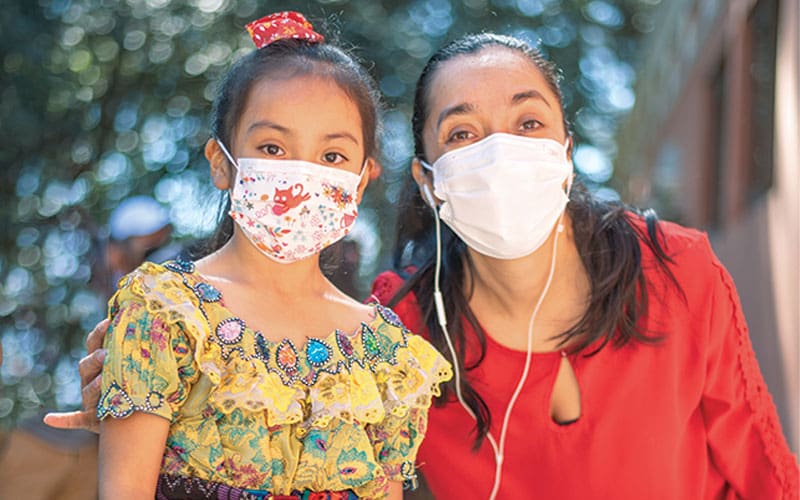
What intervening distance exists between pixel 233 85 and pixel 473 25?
24.5 feet

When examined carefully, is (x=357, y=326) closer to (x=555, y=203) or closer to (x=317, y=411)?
(x=317, y=411)

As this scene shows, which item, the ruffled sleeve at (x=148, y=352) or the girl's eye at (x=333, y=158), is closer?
the ruffled sleeve at (x=148, y=352)

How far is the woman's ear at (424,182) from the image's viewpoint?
344cm

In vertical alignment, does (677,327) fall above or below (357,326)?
below

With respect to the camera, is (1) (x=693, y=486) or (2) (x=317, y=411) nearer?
(2) (x=317, y=411)

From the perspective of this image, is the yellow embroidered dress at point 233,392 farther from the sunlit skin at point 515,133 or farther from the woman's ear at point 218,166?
the sunlit skin at point 515,133

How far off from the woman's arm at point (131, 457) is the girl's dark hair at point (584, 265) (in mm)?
1253

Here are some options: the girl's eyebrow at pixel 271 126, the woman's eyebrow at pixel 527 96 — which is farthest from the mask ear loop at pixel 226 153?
the woman's eyebrow at pixel 527 96

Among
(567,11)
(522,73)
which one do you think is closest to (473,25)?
(567,11)

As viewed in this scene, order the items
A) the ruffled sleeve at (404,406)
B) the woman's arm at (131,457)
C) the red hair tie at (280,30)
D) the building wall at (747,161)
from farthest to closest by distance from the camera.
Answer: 1. the building wall at (747,161)
2. the red hair tie at (280,30)
3. the ruffled sleeve at (404,406)
4. the woman's arm at (131,457)

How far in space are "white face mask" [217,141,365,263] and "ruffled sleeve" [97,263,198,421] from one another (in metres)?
0.31

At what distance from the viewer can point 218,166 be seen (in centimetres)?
A: 283

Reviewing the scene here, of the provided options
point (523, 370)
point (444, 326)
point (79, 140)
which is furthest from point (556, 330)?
point (79, 140)

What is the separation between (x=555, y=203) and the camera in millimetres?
3312
